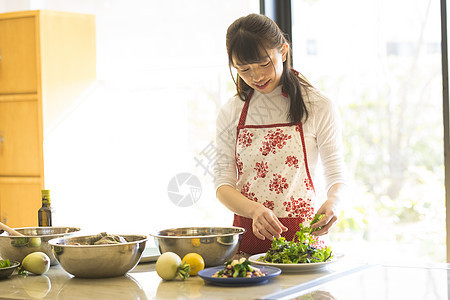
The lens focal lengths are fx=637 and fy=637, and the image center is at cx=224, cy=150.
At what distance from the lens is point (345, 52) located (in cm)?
390

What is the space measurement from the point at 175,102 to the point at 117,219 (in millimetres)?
854

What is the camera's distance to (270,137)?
239cm

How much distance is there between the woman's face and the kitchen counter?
2.43 ft

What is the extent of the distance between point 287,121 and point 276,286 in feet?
3.03

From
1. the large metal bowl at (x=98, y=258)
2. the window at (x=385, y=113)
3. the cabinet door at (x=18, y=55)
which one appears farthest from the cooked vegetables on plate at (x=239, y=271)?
the cabinet door at (x=18, y=55)

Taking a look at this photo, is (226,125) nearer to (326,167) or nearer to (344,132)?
(326,167)

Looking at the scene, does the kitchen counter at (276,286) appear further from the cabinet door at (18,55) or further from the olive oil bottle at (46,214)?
the cabinet door at (18,55)

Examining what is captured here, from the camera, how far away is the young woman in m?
2.21

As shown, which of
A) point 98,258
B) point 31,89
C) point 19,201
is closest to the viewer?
point 98,258

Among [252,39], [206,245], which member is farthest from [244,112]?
[206,245]

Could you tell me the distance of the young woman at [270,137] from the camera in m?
2.21

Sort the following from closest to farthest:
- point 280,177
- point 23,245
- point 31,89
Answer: point 23,245 → point 280,177 → point 31,89

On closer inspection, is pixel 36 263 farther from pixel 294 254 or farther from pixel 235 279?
pixel 294 254

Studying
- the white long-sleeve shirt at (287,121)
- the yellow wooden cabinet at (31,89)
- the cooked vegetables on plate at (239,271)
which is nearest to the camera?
the cooked vegetables on plate at (239,271)
